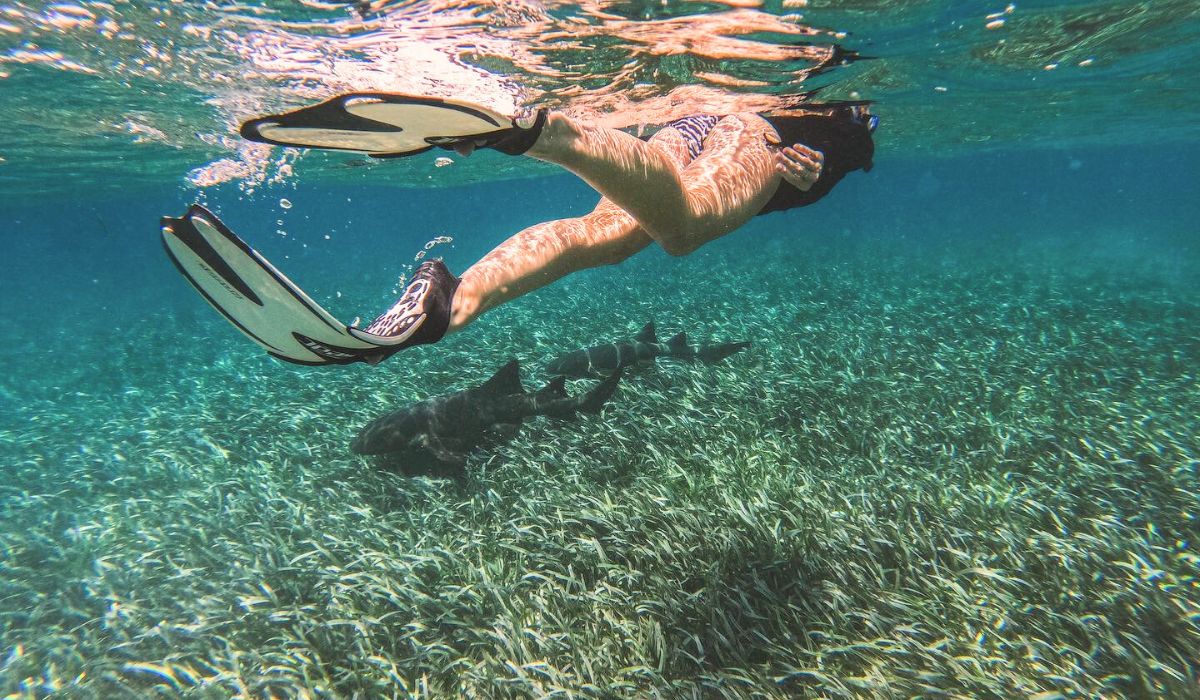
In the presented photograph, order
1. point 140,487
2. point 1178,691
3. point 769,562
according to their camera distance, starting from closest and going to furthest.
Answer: point 1178,691 → point 769,562 → point 140,487

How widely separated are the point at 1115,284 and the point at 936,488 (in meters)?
19.5

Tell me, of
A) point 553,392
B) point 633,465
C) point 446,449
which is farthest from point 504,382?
point 633,465

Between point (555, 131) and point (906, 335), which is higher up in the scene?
point (555, 131)

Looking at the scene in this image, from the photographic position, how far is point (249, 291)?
2.56 m

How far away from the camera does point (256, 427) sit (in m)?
8.53

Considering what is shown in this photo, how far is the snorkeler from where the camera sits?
7.95 feet

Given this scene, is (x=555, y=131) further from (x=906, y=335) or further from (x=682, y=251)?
(x=906, y=335)

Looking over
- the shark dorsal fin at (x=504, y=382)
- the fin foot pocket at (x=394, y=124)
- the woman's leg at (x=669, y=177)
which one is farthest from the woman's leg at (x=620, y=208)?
the shark dorsal fin at (x=504, y=382)

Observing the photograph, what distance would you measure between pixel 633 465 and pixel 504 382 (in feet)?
7.27

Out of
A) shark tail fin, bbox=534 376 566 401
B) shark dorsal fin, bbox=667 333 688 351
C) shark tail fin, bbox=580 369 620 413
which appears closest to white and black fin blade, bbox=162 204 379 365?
shark tail fin, bbox=534 376 566 401

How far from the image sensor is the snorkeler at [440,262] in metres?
2.42

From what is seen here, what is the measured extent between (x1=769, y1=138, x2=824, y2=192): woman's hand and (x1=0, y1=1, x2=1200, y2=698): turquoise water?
3.16 metres

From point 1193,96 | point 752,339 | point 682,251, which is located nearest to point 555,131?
point 682,251

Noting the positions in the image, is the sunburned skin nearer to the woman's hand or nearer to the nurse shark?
the woman's hand
